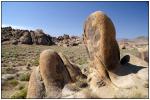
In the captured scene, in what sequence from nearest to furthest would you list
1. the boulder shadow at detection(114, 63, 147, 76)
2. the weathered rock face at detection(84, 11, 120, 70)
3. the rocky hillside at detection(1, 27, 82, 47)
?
the boulder shadow at detection(114, 63, 147, 76), the weathered rock face at detection(84, 11, 120, 70), the rocky hillside at detection(1, 27, 82, 47)

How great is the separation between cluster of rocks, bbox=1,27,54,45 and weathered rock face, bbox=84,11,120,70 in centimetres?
6898

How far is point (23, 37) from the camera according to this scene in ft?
281

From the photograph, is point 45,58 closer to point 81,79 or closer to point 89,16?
point 81,79

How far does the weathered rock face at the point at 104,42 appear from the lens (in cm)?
1361

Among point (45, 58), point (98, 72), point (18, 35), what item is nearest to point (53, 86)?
point (45, 58)

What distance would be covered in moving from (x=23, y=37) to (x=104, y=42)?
73.7 meters

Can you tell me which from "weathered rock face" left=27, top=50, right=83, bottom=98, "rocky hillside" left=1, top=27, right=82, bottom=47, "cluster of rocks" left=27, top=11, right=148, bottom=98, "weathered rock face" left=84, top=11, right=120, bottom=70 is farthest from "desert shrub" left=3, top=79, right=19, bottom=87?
"rocky hillside" left=1, top=27, right=82, bottom=47

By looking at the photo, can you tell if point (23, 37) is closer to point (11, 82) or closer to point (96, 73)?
point (11, 82)

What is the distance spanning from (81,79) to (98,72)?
3.06 feet

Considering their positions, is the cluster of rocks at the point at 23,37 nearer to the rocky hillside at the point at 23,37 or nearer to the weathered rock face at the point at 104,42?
the rocky hillside at the point at 23,37

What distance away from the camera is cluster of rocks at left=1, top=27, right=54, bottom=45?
274ft

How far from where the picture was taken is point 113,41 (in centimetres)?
1384

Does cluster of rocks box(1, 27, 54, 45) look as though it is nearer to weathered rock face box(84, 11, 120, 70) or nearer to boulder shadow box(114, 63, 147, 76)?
weathered rock face box(84, 11, 120, 70)

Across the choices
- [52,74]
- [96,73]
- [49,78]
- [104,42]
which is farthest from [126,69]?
[49,78]
